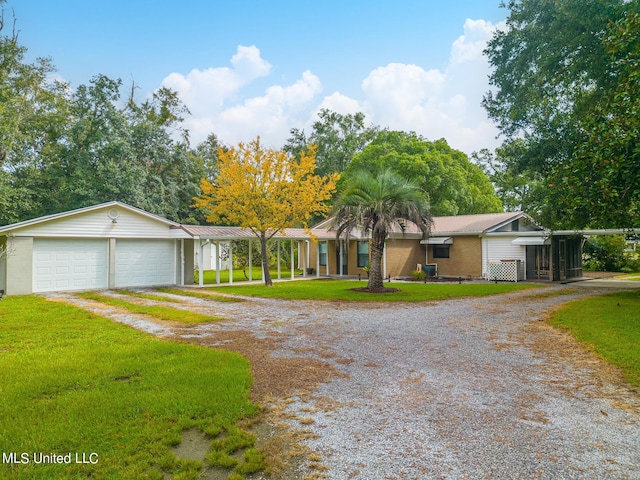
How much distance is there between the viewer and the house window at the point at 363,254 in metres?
23.8

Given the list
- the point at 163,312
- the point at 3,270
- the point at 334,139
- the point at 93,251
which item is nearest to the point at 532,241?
the point at 163,312

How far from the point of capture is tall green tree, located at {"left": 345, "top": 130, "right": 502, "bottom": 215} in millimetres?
31359

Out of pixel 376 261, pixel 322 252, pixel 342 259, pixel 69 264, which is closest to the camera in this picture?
pixel 376 261

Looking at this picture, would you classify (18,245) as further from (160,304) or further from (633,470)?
(633,470)

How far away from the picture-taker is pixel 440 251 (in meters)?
24.1

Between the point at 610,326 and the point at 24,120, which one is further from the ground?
the point at 24,120

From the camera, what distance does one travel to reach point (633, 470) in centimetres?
325

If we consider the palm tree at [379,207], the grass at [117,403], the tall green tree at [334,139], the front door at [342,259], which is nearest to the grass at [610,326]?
the grass at [117,403]

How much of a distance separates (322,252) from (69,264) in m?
14.1

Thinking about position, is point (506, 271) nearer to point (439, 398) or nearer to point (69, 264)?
point (439, 398)

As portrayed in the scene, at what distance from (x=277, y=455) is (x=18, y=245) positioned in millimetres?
15802

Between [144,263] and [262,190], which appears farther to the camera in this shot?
[144,263]

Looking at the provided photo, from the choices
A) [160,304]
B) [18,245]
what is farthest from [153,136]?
[160,304]

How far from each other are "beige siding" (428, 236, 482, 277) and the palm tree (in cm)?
763
